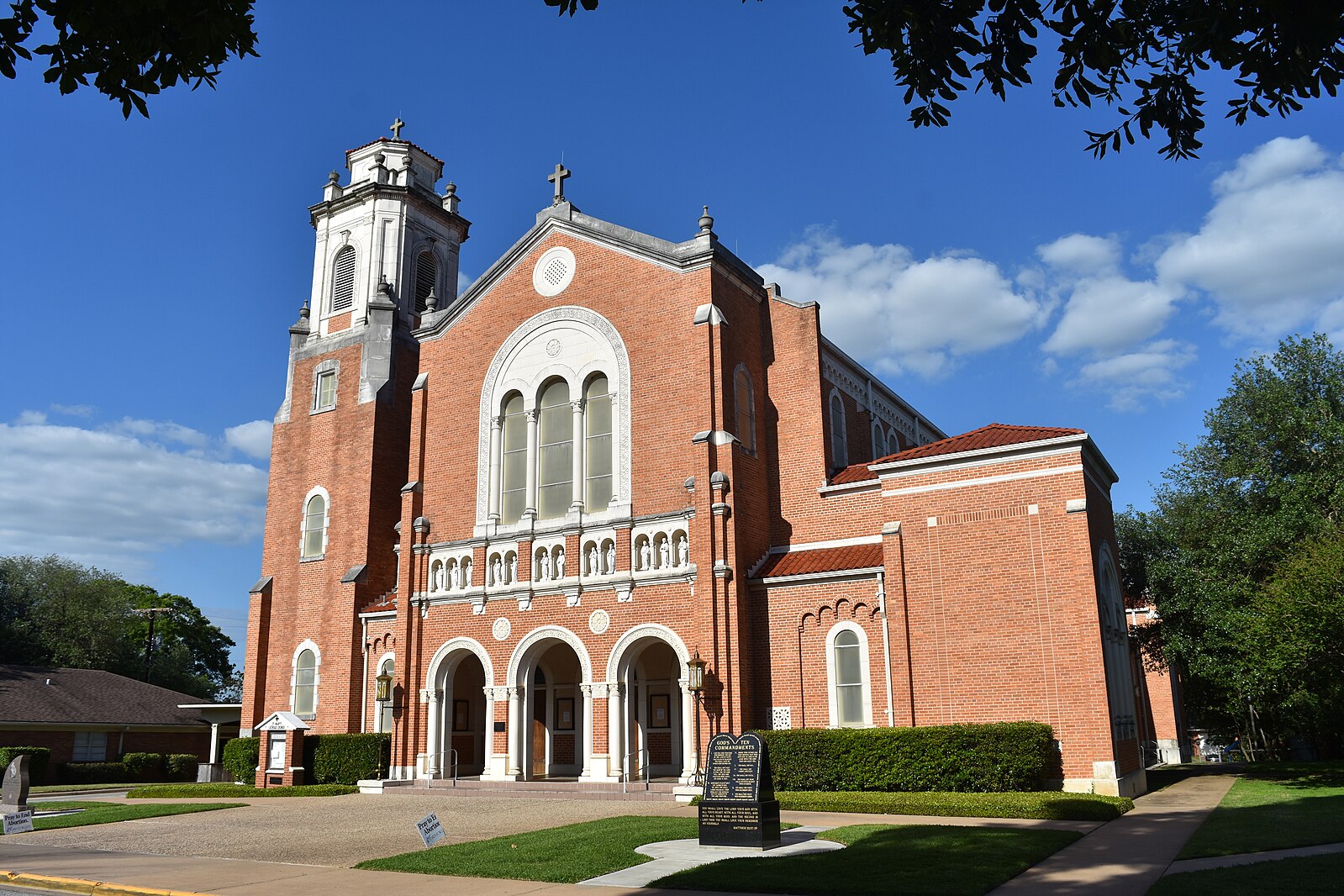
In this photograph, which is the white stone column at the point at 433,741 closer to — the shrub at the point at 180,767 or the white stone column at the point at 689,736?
the white stone column at the point at 689,736

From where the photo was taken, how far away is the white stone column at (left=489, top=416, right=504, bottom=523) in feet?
95.3

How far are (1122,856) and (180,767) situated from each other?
39.3 meters

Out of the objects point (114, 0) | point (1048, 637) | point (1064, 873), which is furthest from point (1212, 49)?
point (1048, 637)

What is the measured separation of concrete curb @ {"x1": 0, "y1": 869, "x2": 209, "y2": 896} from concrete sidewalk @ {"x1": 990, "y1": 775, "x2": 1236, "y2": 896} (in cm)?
952

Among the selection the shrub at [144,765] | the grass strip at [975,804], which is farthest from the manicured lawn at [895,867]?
the shrub at [144,765]

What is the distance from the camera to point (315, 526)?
112 ft

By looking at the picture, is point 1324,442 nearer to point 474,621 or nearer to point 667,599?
point 667,599

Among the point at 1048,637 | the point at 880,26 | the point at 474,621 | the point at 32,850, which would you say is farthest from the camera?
the point at 474,621

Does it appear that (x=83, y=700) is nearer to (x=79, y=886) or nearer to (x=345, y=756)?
(x=345, y=756)

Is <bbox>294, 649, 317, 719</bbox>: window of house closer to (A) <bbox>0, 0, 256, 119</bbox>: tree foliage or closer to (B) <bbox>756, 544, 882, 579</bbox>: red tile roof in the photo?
(B) <bbox>756, 544, 882, 579</bbox>: red tile roof

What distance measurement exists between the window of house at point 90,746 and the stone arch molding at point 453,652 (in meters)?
20.7

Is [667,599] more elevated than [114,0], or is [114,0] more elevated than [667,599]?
[114,0]

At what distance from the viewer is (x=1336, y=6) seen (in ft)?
22.9

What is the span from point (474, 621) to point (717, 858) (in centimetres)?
1577
